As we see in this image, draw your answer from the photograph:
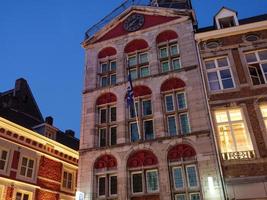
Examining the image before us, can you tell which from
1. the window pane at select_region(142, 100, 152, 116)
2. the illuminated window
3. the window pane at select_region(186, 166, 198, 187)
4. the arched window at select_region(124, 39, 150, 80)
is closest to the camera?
the window pane at select_region(186, 166, 198, 187)

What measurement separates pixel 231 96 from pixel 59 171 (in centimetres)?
1231

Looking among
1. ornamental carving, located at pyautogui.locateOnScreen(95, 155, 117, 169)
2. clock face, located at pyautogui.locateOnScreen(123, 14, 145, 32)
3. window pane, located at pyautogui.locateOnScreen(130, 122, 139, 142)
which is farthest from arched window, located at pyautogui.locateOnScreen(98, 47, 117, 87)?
ornamental carving, located at pyautogui.locateOnScreen(95, 155, 117, 169)

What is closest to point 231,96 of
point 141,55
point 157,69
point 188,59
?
point 188,59

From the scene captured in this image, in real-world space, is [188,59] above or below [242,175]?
above

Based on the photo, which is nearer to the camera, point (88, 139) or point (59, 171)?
point (88, 139)

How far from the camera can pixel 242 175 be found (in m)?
12.1

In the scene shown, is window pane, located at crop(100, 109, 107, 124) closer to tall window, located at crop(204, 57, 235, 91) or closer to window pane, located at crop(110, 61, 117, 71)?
window pane, located at crop(110, 61, 117, 71)

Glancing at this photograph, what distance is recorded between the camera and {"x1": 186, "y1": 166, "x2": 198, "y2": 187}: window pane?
12.9 metres

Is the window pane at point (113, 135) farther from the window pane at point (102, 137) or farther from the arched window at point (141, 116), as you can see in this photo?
the arched window at point (141, 116)

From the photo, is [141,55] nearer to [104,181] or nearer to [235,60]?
Answer: [235,60]

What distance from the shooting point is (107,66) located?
1788 centimetres

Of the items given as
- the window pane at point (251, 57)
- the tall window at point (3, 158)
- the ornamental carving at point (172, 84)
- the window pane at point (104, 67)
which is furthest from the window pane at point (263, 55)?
the tall window at point (3, 158)

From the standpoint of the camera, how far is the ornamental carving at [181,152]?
1343cm

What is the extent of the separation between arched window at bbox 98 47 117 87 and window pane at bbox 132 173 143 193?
557 centimetres
